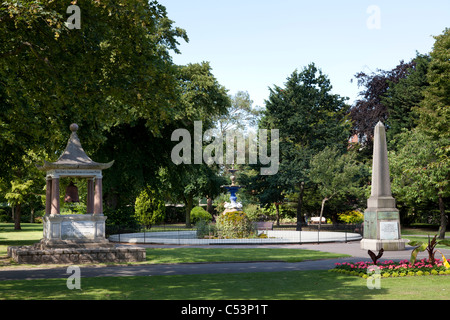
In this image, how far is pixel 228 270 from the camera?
1700cm

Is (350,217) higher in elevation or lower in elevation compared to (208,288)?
higher

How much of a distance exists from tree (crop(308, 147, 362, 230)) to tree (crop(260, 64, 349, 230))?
2.25 m

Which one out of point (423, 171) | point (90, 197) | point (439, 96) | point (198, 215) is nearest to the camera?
point (90, 197)

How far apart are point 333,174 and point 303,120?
275 inches

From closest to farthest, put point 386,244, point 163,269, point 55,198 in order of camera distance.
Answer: point 163,269, point 55,198, point 386,244

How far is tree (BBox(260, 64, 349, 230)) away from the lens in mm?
50406

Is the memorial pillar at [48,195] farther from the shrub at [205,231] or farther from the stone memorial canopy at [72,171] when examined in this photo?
the shrub at [205,231]

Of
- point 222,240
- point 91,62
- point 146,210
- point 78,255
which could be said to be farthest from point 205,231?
point 146,210

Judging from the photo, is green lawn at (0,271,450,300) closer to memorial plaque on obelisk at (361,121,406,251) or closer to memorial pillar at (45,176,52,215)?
memorial pillar at (45,176,52,215)

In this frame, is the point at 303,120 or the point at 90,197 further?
the point at 303,120

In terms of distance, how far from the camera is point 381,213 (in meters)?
24.4

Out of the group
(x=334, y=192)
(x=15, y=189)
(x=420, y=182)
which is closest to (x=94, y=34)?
(x=420, y=182)

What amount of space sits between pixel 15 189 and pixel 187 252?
31.5 metres

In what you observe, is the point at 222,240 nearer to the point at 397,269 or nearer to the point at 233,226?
the point at 233,226
